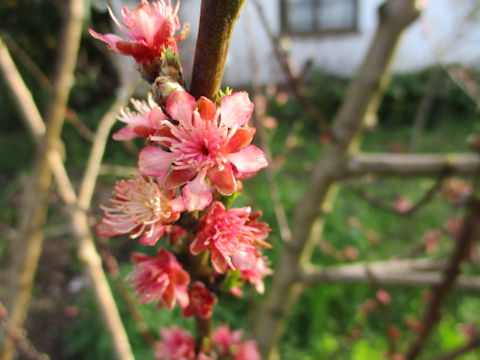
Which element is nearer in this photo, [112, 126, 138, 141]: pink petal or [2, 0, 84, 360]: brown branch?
[112, 126, 138, 141]: pink petal

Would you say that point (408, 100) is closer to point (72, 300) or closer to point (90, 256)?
point (72, 300)

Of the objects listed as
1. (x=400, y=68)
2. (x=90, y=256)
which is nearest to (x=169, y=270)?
(x=90, y=256)

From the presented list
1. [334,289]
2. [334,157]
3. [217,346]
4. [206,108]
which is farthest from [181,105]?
[334,289]

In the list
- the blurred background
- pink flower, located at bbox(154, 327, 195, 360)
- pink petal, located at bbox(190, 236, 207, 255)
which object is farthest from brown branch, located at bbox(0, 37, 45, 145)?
pink petal, located at bbox(190, 236, 207, 255)

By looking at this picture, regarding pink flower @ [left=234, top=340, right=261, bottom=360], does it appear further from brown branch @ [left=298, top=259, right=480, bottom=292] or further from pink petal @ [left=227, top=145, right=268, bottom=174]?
brown branch @ [left=298, top=259, right=480, bottom=292]

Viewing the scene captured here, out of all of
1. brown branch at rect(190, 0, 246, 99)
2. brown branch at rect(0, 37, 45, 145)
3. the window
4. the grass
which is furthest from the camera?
the window

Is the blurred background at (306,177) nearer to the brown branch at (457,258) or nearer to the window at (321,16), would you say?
the window at (321,16)

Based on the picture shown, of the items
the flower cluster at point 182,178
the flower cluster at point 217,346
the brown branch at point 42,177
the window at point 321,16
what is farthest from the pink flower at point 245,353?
the window at point 321,16
